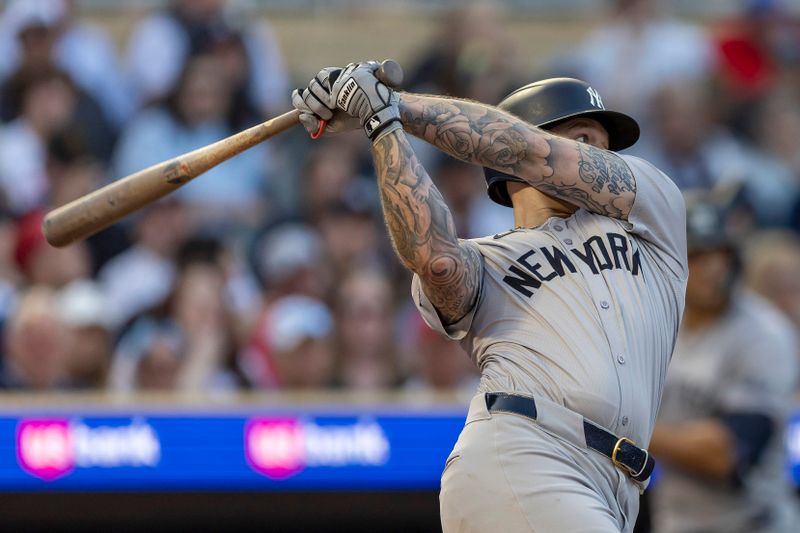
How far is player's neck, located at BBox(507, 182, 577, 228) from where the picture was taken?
3.25 metres

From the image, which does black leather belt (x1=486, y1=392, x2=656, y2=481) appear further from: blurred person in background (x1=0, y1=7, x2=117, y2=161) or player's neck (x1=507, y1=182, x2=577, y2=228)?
blurred person in background (x1=0, y1=7, x2=117, y2=161)

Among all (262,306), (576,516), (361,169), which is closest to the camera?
(576,516)

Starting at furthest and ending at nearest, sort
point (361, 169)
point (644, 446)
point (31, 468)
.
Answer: point (361, 169)
point (31, 468)
point (644, 446)

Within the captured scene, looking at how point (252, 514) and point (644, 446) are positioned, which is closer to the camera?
point (644, 446)

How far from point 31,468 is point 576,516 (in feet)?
10.2

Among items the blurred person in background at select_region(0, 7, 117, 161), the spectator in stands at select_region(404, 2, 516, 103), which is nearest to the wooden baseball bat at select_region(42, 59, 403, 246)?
the blurred person in background at select_region(0, 7, 117, 161)

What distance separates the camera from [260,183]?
284 inches

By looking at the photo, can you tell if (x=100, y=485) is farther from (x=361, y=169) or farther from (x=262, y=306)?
(x=361, y=169)

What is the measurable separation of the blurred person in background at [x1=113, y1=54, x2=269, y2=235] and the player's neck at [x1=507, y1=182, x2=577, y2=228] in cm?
380

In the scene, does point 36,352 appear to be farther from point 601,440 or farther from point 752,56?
point 752,56

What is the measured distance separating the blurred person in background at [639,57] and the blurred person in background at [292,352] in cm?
237

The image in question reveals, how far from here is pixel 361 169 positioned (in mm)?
7238

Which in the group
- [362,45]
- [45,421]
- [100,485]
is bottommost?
[100,485]

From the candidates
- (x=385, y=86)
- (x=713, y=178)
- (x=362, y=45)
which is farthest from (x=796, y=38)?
(x=385, y=86)
